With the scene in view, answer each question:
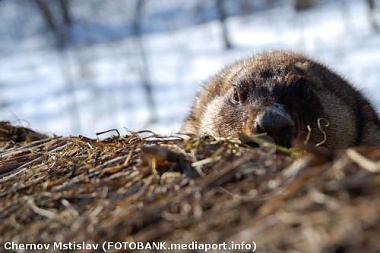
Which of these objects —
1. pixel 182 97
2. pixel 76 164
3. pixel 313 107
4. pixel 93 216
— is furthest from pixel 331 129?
pixel 182 97

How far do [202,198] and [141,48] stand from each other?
19535 mm

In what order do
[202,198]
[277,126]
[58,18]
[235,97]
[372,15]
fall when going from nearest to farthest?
[202,198] → [277,126] → [235,97] → [372,15] → [58,18]

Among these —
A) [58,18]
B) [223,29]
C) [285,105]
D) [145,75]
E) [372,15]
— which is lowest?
[145,75]

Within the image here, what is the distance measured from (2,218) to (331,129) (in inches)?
100

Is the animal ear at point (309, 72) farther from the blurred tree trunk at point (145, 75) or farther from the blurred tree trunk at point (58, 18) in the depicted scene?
the blurred tree trunk at point (58, 18)

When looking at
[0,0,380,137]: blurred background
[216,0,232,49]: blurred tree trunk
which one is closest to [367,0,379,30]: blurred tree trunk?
[0,0,380,137]: blurred background

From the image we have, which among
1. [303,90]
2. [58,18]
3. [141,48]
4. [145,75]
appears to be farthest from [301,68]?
[58,18]

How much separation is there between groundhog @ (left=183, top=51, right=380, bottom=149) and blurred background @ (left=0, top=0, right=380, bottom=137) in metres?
10.0

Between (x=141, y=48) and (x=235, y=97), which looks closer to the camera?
(x=235, y=97)

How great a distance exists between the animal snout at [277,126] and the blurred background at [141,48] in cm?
1178

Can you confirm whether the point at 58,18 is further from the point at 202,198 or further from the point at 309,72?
the point at 202,198

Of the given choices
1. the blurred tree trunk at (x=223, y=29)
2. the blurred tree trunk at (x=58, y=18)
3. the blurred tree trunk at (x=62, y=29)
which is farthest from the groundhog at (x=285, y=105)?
the blurred tree trunk at (x=58, y=18)

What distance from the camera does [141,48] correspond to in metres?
22.0

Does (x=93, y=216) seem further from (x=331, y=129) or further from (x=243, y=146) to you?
(x=331, y=129)
